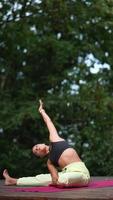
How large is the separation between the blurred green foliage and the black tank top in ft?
16.2

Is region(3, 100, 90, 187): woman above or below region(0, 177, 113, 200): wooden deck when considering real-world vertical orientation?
below

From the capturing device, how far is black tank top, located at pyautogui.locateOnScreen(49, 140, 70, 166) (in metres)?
6.52

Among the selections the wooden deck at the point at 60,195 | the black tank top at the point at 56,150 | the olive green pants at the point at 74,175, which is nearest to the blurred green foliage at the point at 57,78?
the black tank top at the point at 56,150

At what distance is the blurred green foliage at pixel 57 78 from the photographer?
471 inches

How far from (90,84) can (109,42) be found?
154 centimetres

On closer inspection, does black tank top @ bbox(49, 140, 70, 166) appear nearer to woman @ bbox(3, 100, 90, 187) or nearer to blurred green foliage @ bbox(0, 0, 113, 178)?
woman @ bbox(3, 100, 90, 187)

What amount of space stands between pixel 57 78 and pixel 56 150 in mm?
6253

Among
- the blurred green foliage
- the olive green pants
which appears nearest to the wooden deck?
the olive green pants

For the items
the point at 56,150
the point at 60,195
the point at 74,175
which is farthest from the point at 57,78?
the point at 60,195

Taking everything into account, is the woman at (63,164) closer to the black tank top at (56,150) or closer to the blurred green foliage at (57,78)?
the black tank top at (56,150)

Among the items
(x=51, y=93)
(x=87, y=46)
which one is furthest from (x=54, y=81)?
(x=87, y=46)

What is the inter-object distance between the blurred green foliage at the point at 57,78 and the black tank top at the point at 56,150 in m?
4.93

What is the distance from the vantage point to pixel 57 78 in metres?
12.7

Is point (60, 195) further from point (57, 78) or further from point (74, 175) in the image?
point (57, 78)
